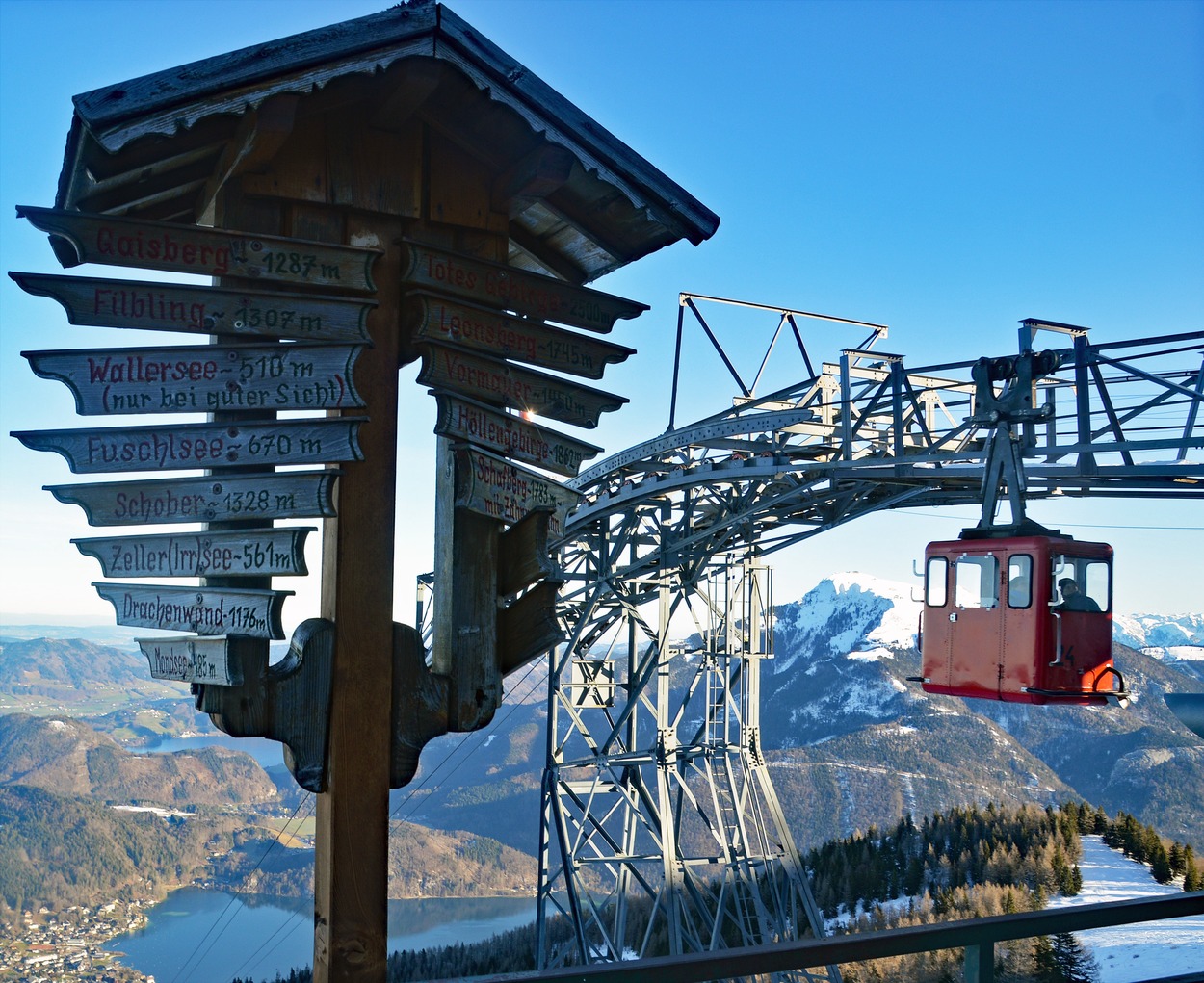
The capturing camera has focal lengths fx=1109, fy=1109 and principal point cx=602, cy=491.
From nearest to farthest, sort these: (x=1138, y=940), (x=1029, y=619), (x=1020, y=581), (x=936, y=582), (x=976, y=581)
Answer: (x=1029, y=619) < (x=1020, y=581) < (x=976, y=581) < (x=936, y=582) < (x=1138, y=940)

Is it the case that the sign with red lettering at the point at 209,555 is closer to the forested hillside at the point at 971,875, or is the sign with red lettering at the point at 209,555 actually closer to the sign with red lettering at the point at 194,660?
the sign with red lettering at the point at 194,660

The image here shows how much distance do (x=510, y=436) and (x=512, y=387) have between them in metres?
0.19

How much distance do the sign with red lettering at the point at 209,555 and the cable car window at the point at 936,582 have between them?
32.4 feet

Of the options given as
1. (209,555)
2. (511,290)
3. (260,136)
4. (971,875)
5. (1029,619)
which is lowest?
(971,875)

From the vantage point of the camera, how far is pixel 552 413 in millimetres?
4258

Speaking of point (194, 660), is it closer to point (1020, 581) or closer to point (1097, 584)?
point (1020, 581)

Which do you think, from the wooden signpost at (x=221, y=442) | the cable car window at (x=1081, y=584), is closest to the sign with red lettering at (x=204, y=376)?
the wooden signpost at (x=221, y=442)

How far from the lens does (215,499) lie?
138 inches

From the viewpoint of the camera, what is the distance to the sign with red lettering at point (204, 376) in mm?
3393

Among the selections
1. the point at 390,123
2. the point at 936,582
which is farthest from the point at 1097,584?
the point at 390,123

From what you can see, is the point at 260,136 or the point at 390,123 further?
the point at 390,123

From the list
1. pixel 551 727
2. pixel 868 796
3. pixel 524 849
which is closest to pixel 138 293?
pixel 551 727

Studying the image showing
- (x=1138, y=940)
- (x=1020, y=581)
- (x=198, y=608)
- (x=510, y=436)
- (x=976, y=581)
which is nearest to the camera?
(x=198, y=608)

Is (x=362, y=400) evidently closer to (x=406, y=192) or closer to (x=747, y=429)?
(x=406, y=192)
